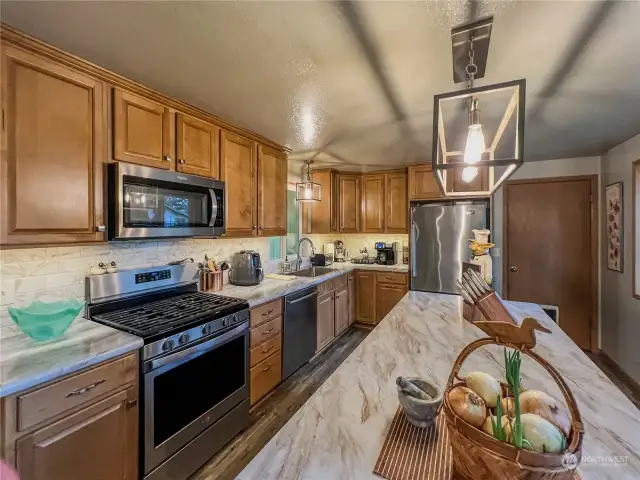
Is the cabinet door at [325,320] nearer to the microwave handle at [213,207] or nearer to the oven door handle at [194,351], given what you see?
the oven door handle at [194,351]

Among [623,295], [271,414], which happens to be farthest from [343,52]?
[623,295]

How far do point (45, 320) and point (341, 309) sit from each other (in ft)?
9.65

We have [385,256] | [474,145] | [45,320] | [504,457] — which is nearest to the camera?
[504,457]

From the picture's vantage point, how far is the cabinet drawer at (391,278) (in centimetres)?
390

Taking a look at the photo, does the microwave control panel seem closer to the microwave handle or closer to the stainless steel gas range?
the stainless steel gas range

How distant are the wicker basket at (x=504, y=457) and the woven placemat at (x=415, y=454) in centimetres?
7

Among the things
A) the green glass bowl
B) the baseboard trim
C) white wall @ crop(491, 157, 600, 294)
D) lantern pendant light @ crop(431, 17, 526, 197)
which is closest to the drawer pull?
the green glass bowl

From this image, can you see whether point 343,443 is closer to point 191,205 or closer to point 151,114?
point 191,205

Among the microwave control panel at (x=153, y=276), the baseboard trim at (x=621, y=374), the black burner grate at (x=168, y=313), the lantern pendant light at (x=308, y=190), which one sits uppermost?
the lantern pendant light at (x=308, y=190)

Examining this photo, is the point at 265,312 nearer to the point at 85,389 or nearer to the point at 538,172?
the point at 85,389

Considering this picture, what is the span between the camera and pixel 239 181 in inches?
98.7

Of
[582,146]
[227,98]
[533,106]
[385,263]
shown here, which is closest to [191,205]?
[227,98]

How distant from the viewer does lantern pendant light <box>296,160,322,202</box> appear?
3455mm

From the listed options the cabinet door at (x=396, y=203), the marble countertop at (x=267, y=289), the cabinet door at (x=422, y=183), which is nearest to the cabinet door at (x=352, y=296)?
the marble countertop at (x=267, y=289)
